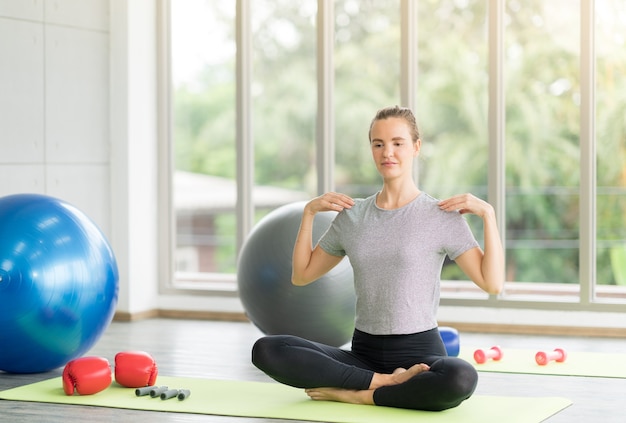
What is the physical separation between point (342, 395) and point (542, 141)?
2.88 meters

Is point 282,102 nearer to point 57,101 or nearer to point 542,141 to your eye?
point 57,101

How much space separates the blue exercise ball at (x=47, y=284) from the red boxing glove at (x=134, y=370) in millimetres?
365

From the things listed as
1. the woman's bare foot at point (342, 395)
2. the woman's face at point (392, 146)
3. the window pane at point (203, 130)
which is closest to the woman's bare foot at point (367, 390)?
the woman's bare foot at point (342, 395)

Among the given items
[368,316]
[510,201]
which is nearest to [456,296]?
[510,201]

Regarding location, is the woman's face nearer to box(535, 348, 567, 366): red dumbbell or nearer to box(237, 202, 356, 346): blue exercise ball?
box(237, 202, 356, 346): blue exercise ball

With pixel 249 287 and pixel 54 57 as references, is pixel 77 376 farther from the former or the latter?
pixel 54 57

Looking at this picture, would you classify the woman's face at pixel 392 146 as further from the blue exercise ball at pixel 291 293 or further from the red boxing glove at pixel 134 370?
the red boxing glove at pixel 134 370

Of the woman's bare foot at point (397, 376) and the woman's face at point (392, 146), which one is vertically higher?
the woman's face at point (392, 146)

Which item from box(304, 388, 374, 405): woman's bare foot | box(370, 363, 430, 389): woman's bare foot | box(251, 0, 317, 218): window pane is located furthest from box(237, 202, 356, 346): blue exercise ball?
box(251, 0, 317, 218): window pane

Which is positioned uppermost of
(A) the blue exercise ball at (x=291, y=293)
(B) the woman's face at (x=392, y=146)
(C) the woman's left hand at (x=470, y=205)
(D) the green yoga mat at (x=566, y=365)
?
(B) the woman's face at (x=392, y=146)

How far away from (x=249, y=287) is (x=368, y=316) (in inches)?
49.6

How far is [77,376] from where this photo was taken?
4035 mm

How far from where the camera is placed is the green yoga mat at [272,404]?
3.56m

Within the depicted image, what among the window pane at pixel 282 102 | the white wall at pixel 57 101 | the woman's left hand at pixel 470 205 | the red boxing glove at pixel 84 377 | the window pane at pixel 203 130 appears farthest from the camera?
the window pane at pixel 203 130
